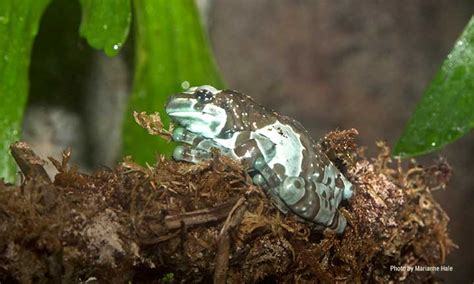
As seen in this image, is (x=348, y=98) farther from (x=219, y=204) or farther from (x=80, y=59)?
(x=219, y=204)

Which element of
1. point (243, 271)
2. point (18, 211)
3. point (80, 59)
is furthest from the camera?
point (80, 59)

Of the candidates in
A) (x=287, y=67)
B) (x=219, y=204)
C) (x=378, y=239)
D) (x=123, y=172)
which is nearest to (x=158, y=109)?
(x=123, y=172)

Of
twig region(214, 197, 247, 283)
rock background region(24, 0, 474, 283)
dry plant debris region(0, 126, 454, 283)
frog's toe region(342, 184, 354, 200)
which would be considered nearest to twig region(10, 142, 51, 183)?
dry plant debris region(0, 126, 454, 283)

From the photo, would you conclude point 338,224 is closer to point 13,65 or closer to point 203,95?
point 203,95

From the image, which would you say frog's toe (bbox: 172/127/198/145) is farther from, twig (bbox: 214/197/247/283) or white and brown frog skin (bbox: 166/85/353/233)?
twig (bbox: 214/197/247/283)

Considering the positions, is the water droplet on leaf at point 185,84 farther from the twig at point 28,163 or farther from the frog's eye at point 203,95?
the twig at point 28,163

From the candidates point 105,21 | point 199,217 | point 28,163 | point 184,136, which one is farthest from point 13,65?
point 199,217

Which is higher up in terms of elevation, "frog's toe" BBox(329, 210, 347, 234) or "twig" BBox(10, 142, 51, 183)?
"frog's toe" BBox(329, 210, 347, 234)

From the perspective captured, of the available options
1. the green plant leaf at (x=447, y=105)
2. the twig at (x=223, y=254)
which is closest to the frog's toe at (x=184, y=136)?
the twig at (x=223, y=254)
